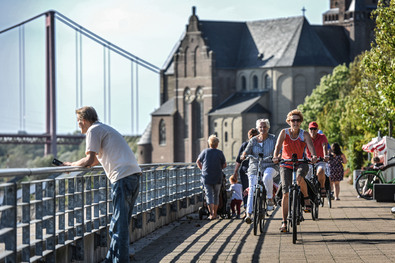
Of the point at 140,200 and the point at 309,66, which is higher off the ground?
the point at 309,66

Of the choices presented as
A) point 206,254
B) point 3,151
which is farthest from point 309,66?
point 206,254

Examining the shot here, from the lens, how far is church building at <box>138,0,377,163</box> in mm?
90000

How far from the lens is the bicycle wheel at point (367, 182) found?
19734 millimetres

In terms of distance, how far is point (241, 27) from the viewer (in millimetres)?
100438

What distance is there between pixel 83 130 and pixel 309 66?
82746mm

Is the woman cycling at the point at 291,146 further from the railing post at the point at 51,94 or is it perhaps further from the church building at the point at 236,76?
the church building at the point at 236,76

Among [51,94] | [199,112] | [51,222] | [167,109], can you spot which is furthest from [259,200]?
[167,109]

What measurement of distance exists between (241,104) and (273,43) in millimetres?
8762

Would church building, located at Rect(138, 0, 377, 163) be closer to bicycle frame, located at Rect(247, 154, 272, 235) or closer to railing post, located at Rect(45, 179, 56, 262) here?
bicycle frame, located at Rect(247, 154, 272, 235)

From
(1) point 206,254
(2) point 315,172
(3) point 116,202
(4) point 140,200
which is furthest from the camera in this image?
(2) point 315,172

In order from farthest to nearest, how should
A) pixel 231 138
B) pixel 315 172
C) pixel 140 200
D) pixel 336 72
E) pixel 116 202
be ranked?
1. pixel 231 138
2. pixel 336 72
3. pixel 315 172
4. pixel 140 200
5. pixel 116 202

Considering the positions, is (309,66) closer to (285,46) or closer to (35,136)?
(285,46)

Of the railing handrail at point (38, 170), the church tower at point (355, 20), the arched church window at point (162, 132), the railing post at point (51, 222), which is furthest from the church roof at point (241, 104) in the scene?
the railing post at point (51, 222)

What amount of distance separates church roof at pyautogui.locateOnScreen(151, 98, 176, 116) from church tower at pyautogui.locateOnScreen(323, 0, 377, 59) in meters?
21.7
